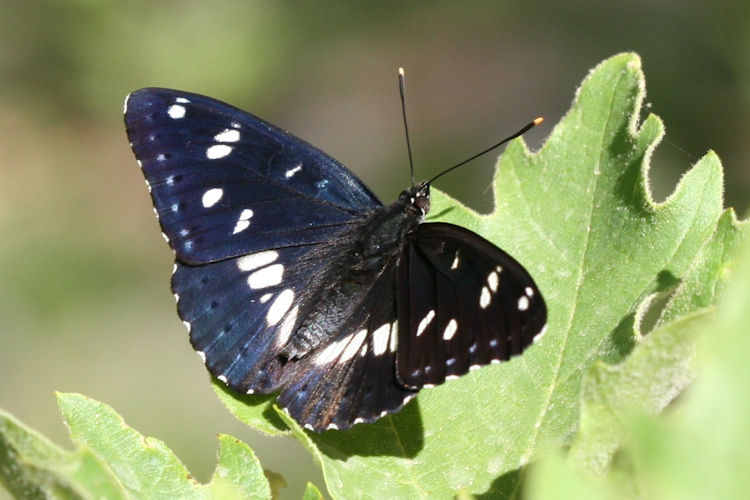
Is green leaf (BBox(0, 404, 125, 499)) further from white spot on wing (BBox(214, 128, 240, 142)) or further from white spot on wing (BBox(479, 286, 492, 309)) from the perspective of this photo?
white spot on wing (BBox(214, 128, 240, 142))

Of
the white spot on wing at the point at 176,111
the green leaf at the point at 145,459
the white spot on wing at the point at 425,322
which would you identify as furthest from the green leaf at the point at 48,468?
the white spot on wing at the point at 176,111

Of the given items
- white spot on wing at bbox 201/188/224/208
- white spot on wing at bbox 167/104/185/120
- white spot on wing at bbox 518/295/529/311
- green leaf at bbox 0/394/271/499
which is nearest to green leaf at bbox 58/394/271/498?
green leaf at bbox 0/394/271/499

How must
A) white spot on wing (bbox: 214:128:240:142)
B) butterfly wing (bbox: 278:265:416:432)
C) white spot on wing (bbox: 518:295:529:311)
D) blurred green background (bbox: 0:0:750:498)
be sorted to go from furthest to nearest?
blurred green background (bbox: 0:0:750:498) → white spot on wing (bbox: 214:128:240:142) → butterfly wing (bbox: 278:265:416:432) → white spot on wing (bbox: 518:295:529:311)

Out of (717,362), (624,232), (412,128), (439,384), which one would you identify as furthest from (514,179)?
(412,128)

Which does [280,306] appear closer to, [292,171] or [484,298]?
[292,171]

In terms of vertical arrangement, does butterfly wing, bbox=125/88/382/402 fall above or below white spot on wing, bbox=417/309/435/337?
above

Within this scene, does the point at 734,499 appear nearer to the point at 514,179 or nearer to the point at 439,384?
the point at 439,384

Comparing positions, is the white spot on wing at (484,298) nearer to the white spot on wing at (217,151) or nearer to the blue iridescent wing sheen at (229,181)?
the blue iridescent wing sheen at (229,181)
